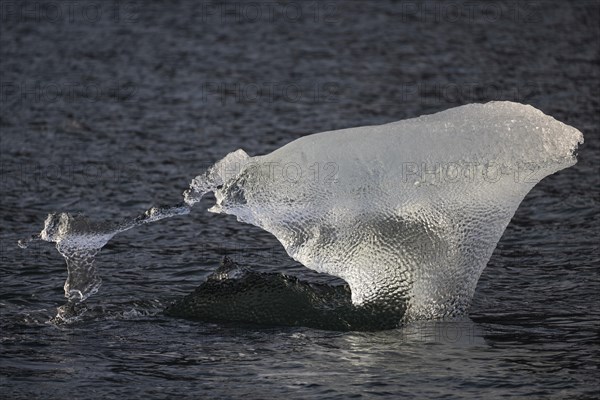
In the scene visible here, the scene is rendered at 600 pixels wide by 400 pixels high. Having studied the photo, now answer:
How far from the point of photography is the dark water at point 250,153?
10.2 metres

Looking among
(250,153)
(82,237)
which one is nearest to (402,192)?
(82,237)

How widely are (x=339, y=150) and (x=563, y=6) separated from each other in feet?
55.4

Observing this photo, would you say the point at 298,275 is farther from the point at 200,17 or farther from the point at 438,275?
the point at 200,17

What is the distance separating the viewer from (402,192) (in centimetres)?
1074

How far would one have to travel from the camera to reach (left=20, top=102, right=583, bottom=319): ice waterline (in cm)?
1072

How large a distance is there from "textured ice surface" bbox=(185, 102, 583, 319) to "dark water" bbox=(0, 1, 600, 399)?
60 centimetres

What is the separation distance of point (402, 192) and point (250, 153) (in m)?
7.03

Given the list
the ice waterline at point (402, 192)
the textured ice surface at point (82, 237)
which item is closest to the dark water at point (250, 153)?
the textured ice surface at point (82, 237)

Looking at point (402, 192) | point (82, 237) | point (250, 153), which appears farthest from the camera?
point (250, 153)

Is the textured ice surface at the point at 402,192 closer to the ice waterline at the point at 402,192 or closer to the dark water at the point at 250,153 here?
the ice waterline at the point at 402,192

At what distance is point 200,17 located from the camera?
26.0 m

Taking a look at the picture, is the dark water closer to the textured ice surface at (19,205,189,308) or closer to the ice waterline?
the textured ice surface at (19,205,189,308)

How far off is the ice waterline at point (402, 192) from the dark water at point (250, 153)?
1.93 ft

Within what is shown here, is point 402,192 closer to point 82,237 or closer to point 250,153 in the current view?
point 82,237
